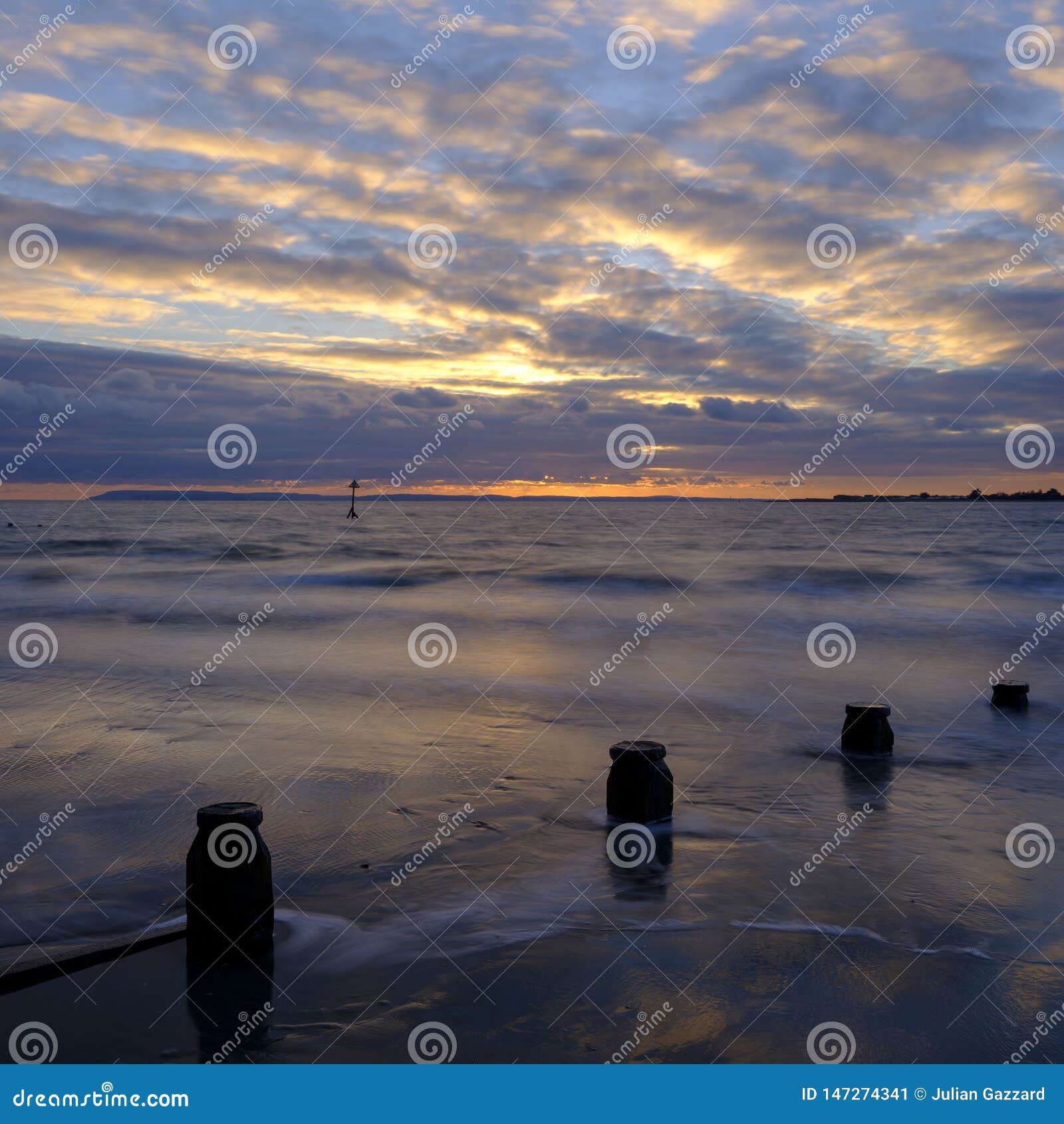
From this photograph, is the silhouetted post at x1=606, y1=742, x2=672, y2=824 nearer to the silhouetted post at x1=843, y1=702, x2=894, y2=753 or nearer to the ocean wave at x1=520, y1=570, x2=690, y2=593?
the silhouetted post at x1=843, y1=702, x2=894, y2=753

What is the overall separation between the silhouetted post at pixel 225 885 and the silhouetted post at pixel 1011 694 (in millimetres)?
11991

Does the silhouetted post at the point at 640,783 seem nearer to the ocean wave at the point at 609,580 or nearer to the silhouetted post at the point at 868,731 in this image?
the silhouetted post at the point at 868,731

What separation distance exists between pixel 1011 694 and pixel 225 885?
40.0 feet

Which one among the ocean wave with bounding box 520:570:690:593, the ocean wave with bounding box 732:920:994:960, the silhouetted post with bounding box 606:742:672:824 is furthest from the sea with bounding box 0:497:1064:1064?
the ocean wave with bounding box 520:570:690:593

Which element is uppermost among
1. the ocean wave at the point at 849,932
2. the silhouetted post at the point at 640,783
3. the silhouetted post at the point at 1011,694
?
the silhouetted post at the point at 1011,694

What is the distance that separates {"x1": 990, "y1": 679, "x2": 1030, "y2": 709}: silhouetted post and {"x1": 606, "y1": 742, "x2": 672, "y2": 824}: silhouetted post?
26.9 ft

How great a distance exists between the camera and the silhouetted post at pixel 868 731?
34.6 ft

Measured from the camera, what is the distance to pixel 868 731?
1056cm

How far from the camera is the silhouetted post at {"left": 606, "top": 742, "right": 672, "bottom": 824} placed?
775cm

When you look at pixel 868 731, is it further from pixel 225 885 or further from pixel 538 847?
pixel 225 885

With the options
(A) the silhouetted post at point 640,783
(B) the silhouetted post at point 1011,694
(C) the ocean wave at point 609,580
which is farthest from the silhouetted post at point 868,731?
(C) the ocean wave at point 609,580

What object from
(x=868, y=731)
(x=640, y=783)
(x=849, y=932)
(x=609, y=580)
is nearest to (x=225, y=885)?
(x=640, y=783)

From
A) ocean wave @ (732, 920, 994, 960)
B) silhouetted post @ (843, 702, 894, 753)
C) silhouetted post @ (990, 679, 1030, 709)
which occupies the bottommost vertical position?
ocean wave @ (732, 920, 994, 960)
